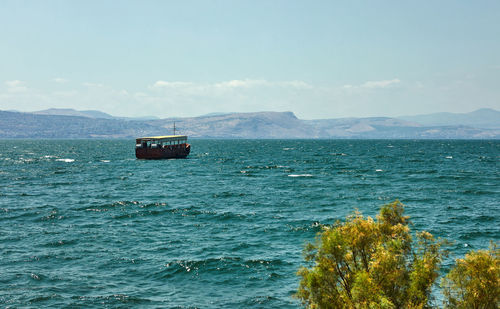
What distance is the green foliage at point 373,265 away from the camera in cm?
998

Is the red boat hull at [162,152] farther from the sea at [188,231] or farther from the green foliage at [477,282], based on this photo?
the green foliage at [477,282]

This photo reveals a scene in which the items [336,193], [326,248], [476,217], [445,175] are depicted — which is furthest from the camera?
[445,175]

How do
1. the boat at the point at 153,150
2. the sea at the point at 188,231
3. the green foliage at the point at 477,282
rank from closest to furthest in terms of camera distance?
the green foliage at the point at 477,282 → the sea at the point at 188,231 → the boat at the point at 153,150

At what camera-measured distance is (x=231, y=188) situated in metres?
56.6

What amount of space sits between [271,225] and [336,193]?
65.4 feet

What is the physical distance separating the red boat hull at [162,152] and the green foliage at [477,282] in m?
106

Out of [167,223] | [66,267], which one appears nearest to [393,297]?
[66,267]

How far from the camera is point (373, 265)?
9977mm

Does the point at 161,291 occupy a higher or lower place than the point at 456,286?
lower

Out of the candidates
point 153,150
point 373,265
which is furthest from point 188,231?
point 153,150

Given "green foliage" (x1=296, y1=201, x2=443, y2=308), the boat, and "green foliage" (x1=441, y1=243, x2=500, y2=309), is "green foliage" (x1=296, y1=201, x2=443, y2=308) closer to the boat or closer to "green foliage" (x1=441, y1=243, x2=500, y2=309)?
"green foliage" (x1=441, y1=243, x2=500, y2=309)

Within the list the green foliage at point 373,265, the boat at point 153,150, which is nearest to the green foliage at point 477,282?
the green foliage at point 373,265

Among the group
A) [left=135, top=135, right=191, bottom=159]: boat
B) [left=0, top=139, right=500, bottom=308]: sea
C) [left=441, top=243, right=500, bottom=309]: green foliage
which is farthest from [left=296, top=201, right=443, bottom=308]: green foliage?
[left=135, top=135, right=191, bottom=159]: boat

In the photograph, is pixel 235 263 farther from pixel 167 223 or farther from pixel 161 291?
pixel 167 223
